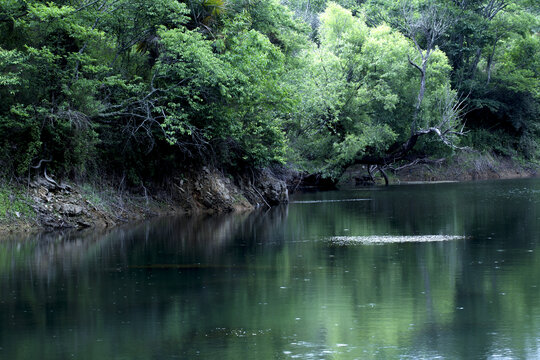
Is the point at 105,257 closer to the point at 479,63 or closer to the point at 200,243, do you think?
the point at 200,243

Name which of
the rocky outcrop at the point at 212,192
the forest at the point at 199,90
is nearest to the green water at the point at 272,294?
the forest at the point at 199,90

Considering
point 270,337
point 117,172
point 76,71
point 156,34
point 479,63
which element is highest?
point 479,63

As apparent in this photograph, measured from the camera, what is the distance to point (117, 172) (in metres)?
31.4

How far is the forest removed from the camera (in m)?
26.3

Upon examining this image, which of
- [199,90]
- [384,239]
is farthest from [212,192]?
[384,239]

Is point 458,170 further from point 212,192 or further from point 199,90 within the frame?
point 199,90

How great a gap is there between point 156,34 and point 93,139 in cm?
497

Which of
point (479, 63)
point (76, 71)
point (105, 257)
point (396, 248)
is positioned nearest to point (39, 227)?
point (76, 71)

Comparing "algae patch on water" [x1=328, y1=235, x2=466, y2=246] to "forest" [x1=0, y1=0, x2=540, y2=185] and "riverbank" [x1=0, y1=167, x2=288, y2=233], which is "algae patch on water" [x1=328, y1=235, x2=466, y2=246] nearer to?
"forest" [x1=0, y1=0, x2=540, y2=185]

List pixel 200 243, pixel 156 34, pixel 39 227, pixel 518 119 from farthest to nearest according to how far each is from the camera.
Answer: pixel 518 119 → pixel 156 34 → pixel 39 227 → pixel 200 243

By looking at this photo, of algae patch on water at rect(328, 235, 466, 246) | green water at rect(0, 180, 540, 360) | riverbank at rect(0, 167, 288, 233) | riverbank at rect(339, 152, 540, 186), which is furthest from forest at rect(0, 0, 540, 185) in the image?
algae patch on water at rect(328, 235, 466, 246)

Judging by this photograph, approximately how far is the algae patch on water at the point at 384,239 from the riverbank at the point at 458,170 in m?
33.8

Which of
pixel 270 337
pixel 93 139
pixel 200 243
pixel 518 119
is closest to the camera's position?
pixel 270 337

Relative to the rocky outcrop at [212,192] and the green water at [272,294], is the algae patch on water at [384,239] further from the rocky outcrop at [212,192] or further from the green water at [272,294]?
the rocky outcrop at [212,192]
